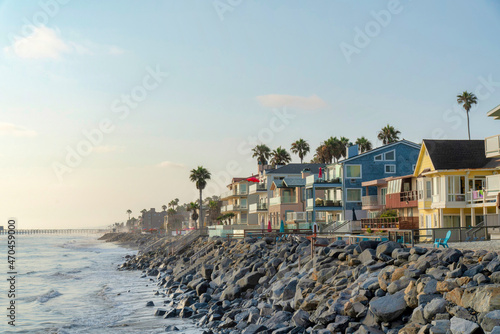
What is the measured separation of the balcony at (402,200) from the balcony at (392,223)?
93.2 inches

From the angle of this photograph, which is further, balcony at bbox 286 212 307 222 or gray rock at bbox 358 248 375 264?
balcony at bbox 286 212 307 222

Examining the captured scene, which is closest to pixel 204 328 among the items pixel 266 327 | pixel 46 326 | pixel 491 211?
pixel 266 327

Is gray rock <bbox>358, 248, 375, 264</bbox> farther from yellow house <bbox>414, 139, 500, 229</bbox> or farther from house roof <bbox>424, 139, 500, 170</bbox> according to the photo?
house roof <bbox>424, 139, 500, 170</bbox>

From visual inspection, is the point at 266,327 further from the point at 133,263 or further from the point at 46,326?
the point at 133,263

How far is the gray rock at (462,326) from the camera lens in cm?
1280

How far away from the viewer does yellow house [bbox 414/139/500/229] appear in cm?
3800

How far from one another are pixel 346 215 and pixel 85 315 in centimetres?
3480

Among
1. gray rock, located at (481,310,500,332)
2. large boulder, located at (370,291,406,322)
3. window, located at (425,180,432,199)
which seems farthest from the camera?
window, located at (425,180,432,199)

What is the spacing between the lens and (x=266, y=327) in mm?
19000

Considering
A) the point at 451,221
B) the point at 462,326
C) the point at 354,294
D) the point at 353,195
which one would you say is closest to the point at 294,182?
the point at 353,195

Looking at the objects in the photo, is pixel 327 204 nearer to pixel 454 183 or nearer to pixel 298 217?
pixel 298 217

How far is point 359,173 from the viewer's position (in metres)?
58.0

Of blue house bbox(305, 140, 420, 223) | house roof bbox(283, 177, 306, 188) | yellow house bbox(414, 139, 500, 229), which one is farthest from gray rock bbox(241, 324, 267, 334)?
house roof bbox(283, 177, 306, 188)

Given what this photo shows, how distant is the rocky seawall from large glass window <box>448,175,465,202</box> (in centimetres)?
1343
